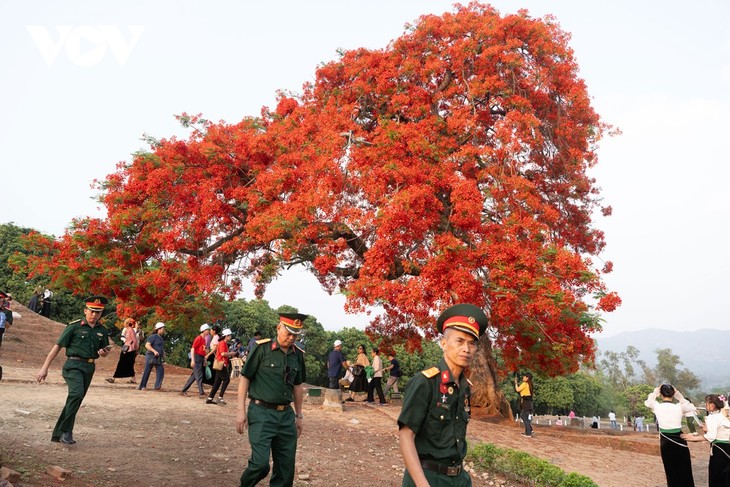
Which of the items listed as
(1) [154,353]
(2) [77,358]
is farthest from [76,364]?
(1) [154,353]

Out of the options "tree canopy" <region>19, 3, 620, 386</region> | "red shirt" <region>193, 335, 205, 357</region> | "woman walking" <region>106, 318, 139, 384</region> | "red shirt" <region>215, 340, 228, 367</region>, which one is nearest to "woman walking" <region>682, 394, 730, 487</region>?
"tree canopy" <region>19, 3, 620, 386</region>

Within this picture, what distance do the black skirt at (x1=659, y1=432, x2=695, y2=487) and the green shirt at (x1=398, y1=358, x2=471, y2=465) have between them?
20.9 feet

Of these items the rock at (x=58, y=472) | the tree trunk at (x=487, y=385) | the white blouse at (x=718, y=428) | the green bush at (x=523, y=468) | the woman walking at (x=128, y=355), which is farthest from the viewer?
the tree trunk at (x=487, y=385)

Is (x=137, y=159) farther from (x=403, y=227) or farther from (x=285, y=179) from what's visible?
(x=403, y=227)

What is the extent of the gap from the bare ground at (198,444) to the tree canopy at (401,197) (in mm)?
2820

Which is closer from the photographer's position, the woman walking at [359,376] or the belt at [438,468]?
the belt at [438,468]

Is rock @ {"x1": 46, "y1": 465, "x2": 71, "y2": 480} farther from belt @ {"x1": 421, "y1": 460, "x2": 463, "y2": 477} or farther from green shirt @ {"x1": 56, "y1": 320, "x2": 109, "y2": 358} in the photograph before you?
belt @ {"x1": 421, "y1": 460, "x2": 463, "y2": 477}

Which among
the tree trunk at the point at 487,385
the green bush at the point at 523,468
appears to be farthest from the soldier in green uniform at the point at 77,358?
the tree trunk at the point at 487,385

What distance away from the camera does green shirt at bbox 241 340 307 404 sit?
19.2 feet

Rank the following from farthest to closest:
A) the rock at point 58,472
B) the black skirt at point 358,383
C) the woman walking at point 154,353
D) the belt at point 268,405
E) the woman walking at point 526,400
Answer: the black skirt at point 358,383 < the woman walking at point 154,353 < the woman walking at point 526,400 < the rock at point 58,472 < the belt at point 268,405

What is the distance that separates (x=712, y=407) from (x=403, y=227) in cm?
844

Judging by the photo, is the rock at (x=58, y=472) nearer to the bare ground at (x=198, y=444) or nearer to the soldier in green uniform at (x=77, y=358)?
the bare ground at (x=198, y=444)

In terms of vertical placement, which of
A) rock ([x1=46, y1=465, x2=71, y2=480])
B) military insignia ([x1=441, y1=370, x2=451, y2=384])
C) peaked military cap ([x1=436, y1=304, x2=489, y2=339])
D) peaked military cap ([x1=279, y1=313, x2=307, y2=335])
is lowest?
rock ([x1=46, y1=465, x2=71, y2=480])

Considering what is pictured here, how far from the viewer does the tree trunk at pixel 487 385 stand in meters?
17.8
